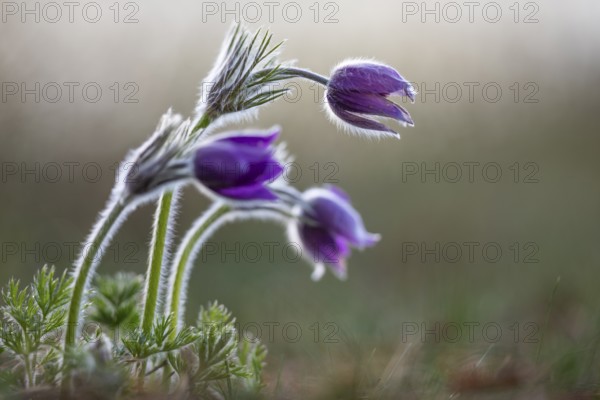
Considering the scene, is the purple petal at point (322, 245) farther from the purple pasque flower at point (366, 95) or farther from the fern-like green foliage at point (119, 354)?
the purple pasque flower at point (366, 95)

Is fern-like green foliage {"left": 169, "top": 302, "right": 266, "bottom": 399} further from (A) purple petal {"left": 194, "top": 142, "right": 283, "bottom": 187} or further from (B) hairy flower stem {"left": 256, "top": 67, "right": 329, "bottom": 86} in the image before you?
(B) hairy flower stem {"left": 256, "top": 67, "right": 329, "bottom": 86}

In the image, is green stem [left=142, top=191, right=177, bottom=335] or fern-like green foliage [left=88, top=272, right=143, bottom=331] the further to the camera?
fern-like green foliage [left=88, top=272, right=143, bottom=331]

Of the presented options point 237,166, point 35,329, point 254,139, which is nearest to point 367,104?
point 254,139

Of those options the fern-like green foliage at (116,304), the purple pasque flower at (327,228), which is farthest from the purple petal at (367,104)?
the fern-like green foliage at (116,304)

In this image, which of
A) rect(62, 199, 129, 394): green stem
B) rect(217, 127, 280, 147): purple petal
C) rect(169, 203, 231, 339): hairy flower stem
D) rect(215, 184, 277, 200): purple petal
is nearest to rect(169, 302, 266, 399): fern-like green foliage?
rect(169, 203, 231, 339): hairy flower stem

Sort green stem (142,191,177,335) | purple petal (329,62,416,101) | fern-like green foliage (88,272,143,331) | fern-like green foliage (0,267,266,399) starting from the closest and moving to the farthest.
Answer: fern-like green foliage (0,267,266,399)
green stem (142,191,177,335)
purple petal (329,62,416,101)
fern-like green foliage (88,272,143,331)

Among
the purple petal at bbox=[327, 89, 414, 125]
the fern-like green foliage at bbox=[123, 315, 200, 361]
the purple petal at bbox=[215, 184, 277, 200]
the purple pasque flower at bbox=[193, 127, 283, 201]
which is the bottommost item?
the fern-like green foliage at bbox=[123, 315, 200, 361]

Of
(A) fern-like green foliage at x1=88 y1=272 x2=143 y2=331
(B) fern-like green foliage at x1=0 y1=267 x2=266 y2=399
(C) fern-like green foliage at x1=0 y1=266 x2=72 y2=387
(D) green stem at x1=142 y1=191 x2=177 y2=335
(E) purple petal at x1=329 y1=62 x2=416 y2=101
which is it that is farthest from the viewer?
(A) fern-like green foliage at x1=88 y1=272 x2=143 y2=331
